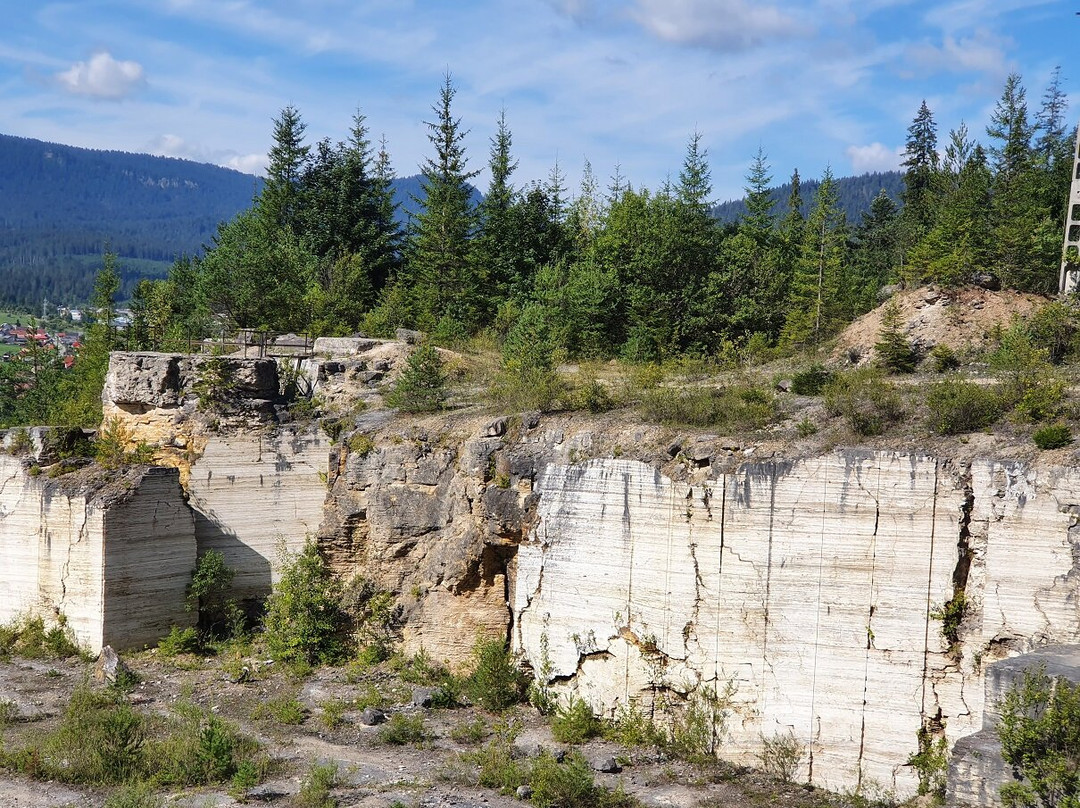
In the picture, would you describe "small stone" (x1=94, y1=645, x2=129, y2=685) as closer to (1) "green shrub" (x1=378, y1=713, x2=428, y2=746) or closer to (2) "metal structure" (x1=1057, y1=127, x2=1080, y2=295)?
(1) "green shrub" (x1=378, y1=713, x2=428, y2=746)

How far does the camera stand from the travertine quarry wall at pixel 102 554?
17391 mm

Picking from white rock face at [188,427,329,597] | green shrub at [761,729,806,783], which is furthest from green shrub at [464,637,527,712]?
white rock face at [188,427,329,597]

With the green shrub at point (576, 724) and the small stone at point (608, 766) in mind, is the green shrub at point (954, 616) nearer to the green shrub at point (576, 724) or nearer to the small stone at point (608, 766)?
the small stone at point (608, 766)

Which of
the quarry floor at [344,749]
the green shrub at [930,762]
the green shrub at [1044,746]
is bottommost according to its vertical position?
the quarry floor at [344,749]

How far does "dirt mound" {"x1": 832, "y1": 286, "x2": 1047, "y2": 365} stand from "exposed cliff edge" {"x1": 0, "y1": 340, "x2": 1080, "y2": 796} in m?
6.78

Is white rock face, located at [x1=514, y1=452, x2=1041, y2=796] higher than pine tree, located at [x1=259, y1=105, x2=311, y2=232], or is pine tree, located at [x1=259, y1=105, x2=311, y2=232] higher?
pine tree, located at [x1=259, y1=105, x2=311, y2=232]

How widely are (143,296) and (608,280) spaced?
1500 centimetres

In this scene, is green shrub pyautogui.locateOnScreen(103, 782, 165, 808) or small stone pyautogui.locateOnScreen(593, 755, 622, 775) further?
small stone pyautogui.locateOnScreen(593, 755, 622, 775)

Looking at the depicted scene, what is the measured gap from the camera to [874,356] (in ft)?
62.0

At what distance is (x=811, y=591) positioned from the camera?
42.8ft

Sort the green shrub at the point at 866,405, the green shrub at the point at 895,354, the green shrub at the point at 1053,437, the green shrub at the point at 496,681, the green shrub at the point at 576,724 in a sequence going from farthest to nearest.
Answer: the green shrub at the point at 895,354 → the green shrub at the point at 496,681 → the green shrub at the point at 576,724 → the green shrub at the point at 866,405 → the green shrub at the point at 1053,437

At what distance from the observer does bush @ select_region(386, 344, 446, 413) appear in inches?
723

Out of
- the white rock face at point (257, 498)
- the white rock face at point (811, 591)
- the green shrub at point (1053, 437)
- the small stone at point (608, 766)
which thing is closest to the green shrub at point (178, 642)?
the white rock face at point (257, 498)

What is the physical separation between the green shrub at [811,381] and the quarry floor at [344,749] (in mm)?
6080
